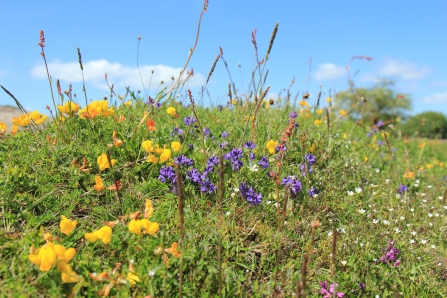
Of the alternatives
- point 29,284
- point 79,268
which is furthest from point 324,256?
point 29,284

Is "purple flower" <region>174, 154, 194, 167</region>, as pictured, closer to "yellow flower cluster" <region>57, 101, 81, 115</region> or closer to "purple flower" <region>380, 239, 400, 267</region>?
"yellow flower cluster" <region>57, 101, 81, 115</region>

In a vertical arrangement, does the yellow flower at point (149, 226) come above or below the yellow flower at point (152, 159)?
below

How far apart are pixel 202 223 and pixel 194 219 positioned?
0.32ft

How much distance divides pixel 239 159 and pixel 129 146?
0.92m

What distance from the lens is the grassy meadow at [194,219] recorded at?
2.28 metres

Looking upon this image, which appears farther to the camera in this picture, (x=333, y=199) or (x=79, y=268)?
(x=333, y=199)

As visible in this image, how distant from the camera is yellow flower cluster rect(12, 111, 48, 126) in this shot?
3.58 m

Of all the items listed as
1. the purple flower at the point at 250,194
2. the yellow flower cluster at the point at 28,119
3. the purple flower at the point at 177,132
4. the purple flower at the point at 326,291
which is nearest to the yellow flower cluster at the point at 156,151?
the purple flower at the point at 177,132

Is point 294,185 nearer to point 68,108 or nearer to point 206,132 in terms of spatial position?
point 206,132

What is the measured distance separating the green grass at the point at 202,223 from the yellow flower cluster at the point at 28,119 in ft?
0.45

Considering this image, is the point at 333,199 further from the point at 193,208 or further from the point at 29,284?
the point at 29,284

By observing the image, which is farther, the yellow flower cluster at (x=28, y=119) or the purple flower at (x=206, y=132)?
the purple flower at (x=206, y=132)

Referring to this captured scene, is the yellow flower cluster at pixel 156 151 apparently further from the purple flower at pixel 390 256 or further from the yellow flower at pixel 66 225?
the purple flower at pixel 390 256

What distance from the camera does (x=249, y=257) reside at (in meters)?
2.74
